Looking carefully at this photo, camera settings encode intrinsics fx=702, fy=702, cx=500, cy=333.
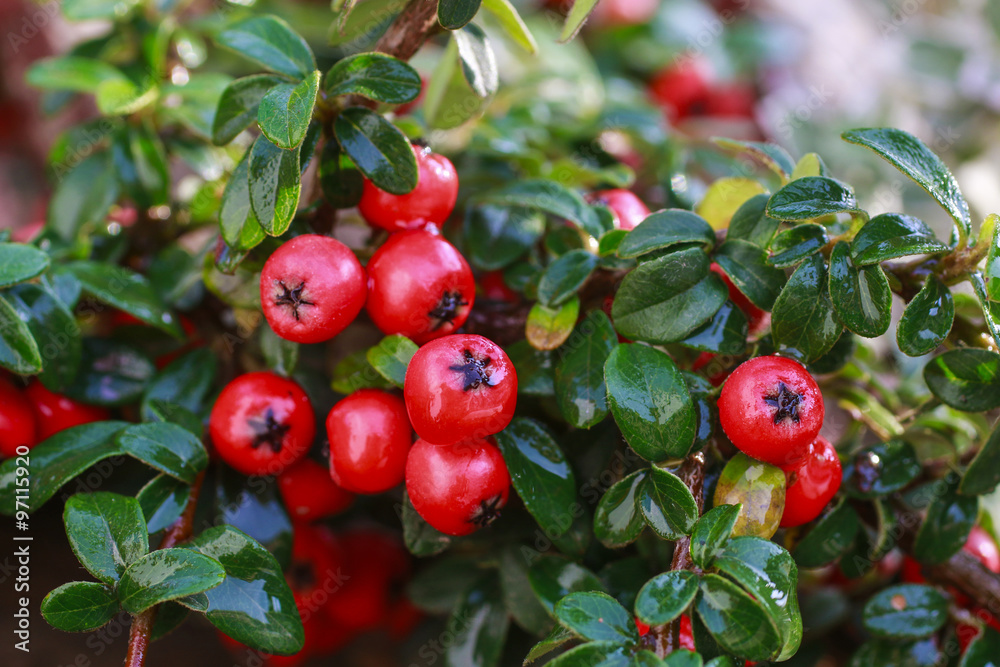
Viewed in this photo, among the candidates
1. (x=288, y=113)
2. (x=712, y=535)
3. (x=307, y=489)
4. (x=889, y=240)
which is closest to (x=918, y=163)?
(x=889, y=240)

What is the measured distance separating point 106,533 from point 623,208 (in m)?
1.00

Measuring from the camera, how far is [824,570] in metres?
1.55

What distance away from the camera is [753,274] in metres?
1.02

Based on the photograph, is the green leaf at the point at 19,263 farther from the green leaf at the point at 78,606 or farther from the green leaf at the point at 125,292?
the green leaf at the point at 78,606

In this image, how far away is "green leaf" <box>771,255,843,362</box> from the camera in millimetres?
960

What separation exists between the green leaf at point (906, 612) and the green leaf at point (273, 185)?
1157 millimetres

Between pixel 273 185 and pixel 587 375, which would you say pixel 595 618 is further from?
pixel 273 185

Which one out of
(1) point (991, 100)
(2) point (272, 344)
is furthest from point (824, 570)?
(1) point (991, 100)

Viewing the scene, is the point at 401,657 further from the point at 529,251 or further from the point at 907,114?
the point at 907,114

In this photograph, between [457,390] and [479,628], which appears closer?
[457,390]

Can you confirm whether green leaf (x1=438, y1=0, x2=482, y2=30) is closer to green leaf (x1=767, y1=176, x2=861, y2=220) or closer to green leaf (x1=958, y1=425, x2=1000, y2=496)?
green leaf (x1=767, y1=176, x2=861, y2=220)

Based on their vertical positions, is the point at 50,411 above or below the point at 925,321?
below

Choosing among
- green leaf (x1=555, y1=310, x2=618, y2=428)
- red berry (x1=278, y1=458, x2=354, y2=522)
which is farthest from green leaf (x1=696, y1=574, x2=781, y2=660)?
red berry (x1=278, y1=458, x2=354, y2=522)

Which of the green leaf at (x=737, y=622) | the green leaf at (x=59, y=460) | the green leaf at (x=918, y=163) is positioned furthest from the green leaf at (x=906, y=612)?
the green leaf at (x=59, y=460)
